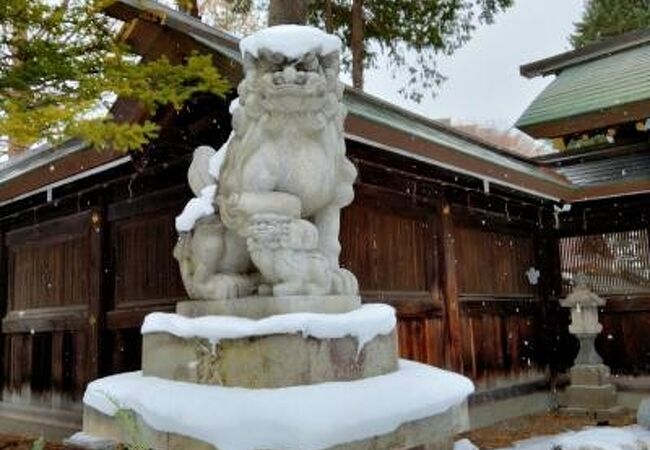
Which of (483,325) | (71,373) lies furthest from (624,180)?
(71,373)

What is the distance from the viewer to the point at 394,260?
762 cm

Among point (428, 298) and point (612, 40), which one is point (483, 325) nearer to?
point (428, 298)

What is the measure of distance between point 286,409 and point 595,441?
472 cm

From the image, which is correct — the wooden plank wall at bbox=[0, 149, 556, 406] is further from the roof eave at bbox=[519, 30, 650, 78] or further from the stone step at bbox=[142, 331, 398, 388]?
the roof eave at bbox=[519, 30, 650, 78]

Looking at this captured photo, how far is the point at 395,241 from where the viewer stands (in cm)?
766

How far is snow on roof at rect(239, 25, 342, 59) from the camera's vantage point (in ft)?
10.7

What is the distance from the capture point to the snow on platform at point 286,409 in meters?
2.71

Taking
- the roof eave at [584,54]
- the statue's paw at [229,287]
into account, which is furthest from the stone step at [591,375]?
the statue's paw at [229,287]

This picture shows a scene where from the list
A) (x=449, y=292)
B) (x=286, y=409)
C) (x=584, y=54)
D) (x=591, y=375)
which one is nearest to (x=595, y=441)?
(x=449, y=292)

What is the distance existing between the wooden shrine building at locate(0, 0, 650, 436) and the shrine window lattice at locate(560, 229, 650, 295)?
22mm

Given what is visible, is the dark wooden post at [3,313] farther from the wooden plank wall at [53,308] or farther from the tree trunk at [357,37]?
the tree trunk at [357,37]

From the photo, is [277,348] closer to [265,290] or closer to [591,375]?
[265,290]

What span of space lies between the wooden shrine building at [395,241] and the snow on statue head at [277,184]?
6.66ft

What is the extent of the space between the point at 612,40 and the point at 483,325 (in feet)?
24.1
